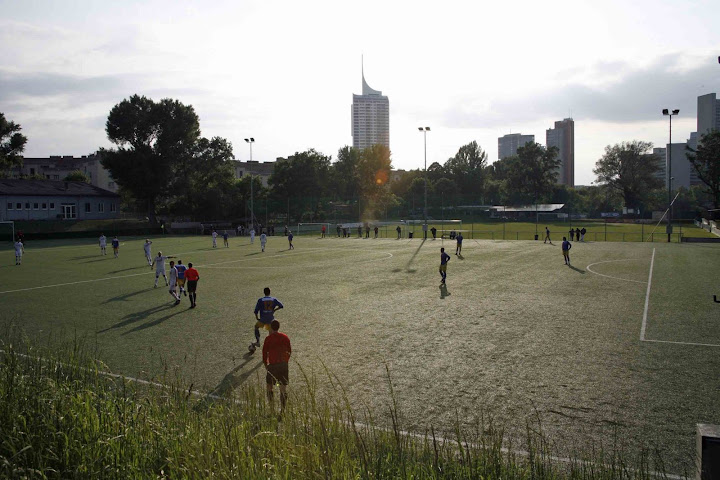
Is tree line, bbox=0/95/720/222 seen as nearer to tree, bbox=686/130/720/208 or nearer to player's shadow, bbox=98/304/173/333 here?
tree, bbox=686/130/720/208

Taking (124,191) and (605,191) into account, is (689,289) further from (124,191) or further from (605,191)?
(605,191)

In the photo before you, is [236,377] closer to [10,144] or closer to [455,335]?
[455,335]

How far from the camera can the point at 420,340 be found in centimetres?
1420

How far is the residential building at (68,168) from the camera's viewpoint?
111 meters

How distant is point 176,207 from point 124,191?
8.13 m

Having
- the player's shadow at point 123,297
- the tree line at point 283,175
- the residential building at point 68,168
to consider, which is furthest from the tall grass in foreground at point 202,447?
the residential building at point 68,168

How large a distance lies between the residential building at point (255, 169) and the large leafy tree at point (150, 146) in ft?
132

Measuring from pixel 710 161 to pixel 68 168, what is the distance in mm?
129259

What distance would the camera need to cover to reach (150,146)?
8038cm

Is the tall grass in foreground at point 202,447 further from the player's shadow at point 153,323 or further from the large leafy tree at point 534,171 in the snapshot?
the large leafy tree at point 534,171

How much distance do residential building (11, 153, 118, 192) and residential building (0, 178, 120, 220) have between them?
30.2 metres

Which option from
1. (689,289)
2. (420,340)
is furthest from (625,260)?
(420,340)

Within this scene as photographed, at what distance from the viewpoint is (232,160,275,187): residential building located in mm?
127031

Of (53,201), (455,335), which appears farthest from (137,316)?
(53,201)
